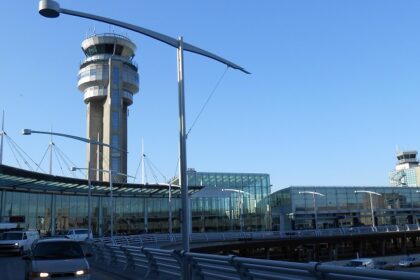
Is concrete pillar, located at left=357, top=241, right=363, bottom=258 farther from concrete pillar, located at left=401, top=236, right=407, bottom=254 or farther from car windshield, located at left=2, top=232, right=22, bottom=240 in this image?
car windshield, located at left=2, top=232, right=22, bottom=240

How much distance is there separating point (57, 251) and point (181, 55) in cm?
713

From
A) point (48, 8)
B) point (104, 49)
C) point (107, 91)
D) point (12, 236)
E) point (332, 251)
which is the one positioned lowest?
point (332, 251)

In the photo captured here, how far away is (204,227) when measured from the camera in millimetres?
91125

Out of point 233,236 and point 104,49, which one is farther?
point 104,49

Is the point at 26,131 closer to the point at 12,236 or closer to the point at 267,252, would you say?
the point at 12,236

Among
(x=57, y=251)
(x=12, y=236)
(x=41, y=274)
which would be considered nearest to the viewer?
(x=41, y=274)

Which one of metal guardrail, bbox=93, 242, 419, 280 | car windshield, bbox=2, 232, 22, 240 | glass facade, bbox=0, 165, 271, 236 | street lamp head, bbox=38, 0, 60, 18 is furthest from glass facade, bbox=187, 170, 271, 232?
street lamp head, bbox=38, 0, 60, 18

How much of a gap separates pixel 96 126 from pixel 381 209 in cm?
5651

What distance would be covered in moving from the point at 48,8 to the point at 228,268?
26.0 feet

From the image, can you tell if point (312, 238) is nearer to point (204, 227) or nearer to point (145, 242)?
point (145, 242)

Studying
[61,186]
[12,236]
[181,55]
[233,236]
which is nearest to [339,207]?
[233,236]

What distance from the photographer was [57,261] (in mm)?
14867

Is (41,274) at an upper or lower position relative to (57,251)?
lower

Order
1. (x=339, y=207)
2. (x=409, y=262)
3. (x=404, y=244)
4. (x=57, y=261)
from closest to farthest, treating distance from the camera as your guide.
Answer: (x=57, y=261) < (x=409, y=262) < (x=404, y=244) < (x=339, y=207)
